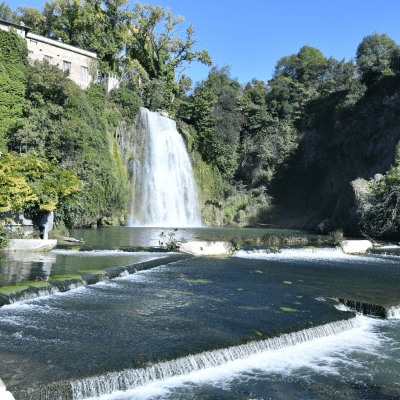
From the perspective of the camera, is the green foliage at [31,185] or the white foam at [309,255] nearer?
the green foliage at [31,185]

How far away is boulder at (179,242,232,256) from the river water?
4.82 metres

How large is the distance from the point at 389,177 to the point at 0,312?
882 inches

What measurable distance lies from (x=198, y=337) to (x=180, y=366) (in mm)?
930

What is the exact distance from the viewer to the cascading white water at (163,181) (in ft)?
117

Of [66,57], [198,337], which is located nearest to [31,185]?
[198,337]

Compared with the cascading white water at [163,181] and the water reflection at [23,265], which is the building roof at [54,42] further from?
the water reflection at [23,265]

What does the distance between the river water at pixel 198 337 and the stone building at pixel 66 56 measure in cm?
2623

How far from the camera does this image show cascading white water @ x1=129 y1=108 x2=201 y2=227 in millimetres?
35625

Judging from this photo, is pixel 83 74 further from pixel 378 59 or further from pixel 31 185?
pixel 378 59

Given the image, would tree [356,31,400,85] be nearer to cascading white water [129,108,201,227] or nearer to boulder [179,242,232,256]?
cascading white water [129,108,201,227]

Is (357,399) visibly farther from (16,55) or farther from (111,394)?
(16,55)

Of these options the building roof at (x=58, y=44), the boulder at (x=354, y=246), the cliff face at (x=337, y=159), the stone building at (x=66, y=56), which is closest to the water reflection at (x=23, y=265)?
the boulder at (x=354, y=246)

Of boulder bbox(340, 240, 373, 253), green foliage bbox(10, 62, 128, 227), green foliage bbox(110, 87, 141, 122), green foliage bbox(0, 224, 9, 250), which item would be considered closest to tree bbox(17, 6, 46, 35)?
green foliage bbox(110, 87, 141, 122)

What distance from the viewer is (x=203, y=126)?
42281 mm
